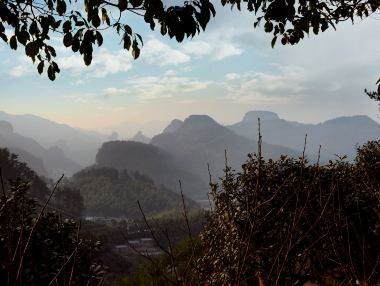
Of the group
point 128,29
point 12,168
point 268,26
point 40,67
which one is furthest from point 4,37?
point 12,168

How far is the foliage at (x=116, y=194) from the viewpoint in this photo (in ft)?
460

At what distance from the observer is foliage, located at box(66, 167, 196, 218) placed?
140125 mm

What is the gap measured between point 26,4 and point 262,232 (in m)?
5.41

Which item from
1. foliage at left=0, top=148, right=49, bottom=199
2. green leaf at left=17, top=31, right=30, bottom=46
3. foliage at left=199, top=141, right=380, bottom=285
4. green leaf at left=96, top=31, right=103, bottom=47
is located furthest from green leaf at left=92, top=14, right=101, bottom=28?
foliage at left=0, top=148, right=49, bottom=199

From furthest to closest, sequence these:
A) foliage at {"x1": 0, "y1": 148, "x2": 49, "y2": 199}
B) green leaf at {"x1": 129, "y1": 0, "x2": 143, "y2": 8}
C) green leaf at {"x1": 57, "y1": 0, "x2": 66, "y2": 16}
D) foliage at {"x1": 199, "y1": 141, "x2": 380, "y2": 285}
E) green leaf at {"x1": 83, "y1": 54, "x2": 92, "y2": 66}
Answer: foliage at {"x1": 0, "y1": 148, "x2": 49, "y2": 199} → foliage at {"x1": 199, "y1": 141, "x2": 380, "y2": 285} → green leaf at {"x1": 57, "y1": 0, "x2": 66, "y2": 16} → green leaf at {"x1": 83, "y1": 54, "x2": 92, "y2": 66} → green leaf at {"x1": 129, "y1": 0, "x2": 143, "y2": 8}

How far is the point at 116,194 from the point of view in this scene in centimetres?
14512

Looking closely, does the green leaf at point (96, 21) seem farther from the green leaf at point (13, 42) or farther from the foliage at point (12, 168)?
the foliage at point (12, 168)

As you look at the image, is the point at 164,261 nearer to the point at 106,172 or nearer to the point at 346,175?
the point at 346,175

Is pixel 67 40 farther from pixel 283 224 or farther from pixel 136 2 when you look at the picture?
pixel 283 224

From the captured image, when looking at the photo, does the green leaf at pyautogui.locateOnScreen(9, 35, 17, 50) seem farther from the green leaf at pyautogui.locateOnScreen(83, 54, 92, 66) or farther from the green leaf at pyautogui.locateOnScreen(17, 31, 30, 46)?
the green leaf at pyautogui.locateOnScreen(83, 54, 92, 66)

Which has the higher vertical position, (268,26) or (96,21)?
(268,26)

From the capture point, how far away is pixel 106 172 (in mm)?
155250

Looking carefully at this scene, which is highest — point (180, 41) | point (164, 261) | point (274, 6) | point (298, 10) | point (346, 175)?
point (298, 10)

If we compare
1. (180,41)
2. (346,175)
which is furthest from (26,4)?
(346,175)
